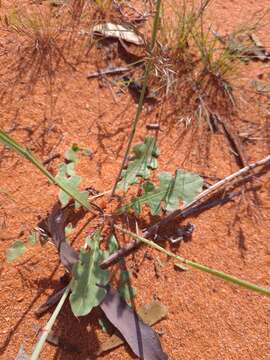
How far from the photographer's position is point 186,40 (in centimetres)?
179

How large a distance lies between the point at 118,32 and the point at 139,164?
2.10 feet

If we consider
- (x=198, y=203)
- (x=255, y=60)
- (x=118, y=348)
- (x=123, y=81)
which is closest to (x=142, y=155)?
(x=198, y=203)

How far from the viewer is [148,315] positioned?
4.60 feet

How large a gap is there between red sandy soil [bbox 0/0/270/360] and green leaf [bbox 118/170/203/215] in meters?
0.16

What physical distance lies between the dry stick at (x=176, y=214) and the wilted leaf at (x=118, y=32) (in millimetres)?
686

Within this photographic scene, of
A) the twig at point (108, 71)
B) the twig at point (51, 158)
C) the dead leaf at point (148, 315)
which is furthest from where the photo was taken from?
the twig at point (108, 71)

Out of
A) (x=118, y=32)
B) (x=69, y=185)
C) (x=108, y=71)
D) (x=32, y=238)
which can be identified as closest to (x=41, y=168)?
(x=69, y=185)

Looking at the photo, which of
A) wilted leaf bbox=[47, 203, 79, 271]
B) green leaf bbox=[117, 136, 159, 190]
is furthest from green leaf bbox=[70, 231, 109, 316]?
green leaf bbox=[117, 136, 159, 190]

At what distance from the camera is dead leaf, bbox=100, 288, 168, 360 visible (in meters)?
1.34

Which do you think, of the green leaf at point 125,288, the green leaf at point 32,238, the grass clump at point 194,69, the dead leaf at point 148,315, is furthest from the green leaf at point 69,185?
the grass clump at point 194,69

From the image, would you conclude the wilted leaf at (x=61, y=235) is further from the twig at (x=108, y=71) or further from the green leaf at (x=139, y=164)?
the twig at (x=108, y=71)

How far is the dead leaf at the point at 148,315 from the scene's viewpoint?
4.44 feet

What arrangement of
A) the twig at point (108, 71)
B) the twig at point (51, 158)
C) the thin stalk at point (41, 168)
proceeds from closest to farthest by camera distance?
the thin stalk at point (41, 168)
the twig at point (51, 158)
the twig at point (108, 71)

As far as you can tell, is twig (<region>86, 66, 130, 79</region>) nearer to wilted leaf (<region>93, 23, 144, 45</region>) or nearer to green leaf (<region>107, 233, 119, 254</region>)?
wilted leaf (<region>93, 23, 144, 45</region>)
